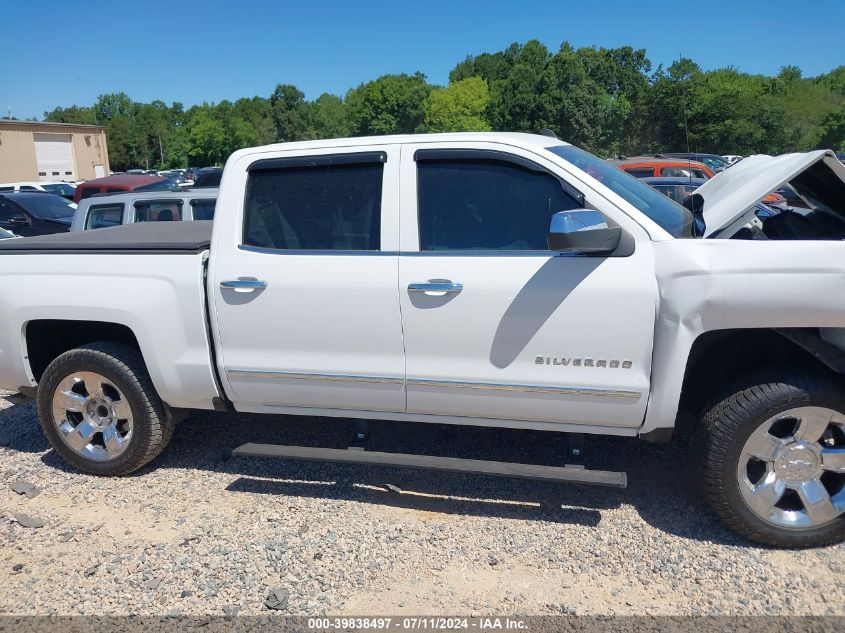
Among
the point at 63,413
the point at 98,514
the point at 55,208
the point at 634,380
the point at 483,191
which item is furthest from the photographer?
the point at 55,208

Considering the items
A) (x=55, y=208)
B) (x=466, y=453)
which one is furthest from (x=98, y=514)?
(x=55, y=208)

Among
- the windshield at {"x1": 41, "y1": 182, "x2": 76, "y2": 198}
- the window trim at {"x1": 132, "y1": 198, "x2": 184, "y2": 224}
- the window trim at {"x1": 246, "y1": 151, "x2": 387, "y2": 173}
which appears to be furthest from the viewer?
the windshield at {"x1": 41, "y1": 182, "x2": 76, "y2": 198}

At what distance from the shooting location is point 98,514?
13.0ft

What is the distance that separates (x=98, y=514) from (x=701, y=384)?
11.6ft

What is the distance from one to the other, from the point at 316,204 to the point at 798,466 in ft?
9.33

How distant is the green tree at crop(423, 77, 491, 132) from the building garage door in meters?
40.9

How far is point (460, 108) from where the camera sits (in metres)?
86.6

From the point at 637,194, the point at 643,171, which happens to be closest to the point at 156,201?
the point at 637,194

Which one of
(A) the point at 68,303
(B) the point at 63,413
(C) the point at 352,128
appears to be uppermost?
(C) the point at 352,128

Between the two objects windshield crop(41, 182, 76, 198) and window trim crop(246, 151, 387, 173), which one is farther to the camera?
windshield crop(41, 182, 76, 198)

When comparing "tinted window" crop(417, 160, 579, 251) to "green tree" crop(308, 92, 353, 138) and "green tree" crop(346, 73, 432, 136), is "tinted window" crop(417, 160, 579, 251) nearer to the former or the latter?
"green tree" crop(346, 73, 432, 136)

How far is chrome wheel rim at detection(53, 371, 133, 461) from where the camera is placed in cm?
423

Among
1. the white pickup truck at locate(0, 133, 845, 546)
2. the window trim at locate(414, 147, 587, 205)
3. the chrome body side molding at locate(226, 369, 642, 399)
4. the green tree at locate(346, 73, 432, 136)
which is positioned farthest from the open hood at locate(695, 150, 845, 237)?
the green tree at locate(346, 73, 432, 136)

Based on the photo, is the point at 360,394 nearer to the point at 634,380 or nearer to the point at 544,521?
the point at 544,521
